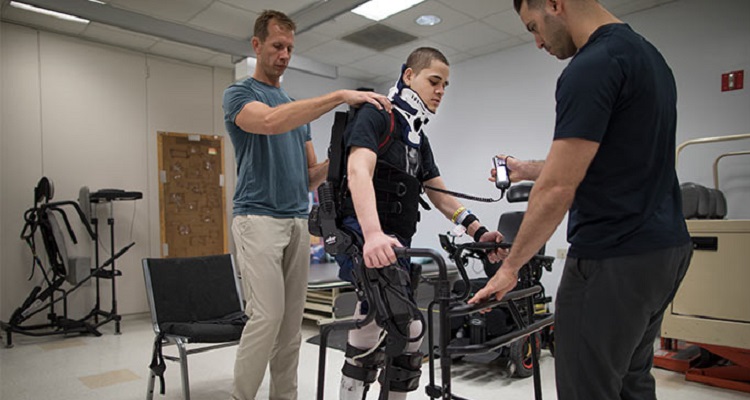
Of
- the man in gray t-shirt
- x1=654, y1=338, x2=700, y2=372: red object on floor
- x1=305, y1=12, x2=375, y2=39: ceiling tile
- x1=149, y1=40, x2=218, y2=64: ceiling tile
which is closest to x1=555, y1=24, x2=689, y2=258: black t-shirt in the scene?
the man in gray t-shirt

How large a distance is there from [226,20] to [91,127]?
1.99 meters

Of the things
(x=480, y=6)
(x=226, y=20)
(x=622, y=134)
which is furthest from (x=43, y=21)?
(x=622, y=134)

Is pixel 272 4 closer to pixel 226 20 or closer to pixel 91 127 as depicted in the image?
pixel 226 20

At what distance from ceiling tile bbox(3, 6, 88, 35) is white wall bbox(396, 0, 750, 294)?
155 inches

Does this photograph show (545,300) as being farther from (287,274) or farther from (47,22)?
(47,22)

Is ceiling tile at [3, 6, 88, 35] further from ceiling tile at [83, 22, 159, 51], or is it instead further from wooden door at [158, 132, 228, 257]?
wooden door at [158, 132, 228, 257]

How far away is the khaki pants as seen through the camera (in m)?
2.05

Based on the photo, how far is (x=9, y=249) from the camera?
4.98 metres

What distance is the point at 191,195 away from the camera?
621 centimetres

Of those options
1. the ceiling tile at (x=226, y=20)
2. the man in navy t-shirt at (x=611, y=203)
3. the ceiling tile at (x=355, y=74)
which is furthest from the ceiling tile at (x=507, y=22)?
the man in navy t-shirt at (x=611, y=203)

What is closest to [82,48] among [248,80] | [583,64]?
[248,80]

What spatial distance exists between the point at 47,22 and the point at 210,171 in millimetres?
2297

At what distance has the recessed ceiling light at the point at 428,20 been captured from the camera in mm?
4949

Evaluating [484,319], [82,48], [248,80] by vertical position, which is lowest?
[484,319]
